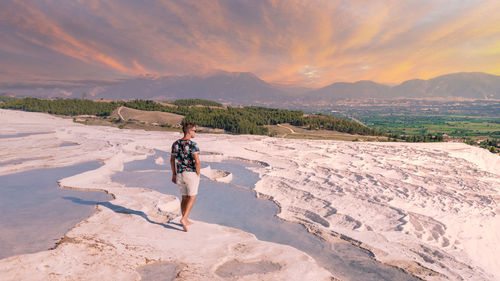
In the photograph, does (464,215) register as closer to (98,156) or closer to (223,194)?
(223,194)

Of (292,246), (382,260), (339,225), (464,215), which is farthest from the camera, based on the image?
(464,215)

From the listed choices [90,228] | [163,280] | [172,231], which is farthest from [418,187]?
[90,228]

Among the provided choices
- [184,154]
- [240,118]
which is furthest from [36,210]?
[240,118]

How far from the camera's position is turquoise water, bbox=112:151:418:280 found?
6.22m

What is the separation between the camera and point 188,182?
23.8 ft

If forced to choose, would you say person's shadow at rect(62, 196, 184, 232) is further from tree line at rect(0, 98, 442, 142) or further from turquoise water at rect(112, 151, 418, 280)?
tree line at rect(0, 98, 442, 142)

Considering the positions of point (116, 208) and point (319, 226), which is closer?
point (319, 226)

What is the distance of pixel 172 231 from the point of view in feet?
24.2

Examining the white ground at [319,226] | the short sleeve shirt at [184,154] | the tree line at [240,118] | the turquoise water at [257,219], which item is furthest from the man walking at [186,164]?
the tree line at [240,118]

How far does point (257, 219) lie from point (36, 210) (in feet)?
23.3

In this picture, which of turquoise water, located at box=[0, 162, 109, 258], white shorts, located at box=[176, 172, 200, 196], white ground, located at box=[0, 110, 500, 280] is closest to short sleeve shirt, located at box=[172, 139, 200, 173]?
white shorts, located at box=[176, 172, 200, 196]

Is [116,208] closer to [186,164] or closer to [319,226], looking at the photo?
[186,164]

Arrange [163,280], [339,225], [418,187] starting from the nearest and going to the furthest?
1. [163,280]
2. [339,225]
3. [418,187]

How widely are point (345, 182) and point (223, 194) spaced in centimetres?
609
